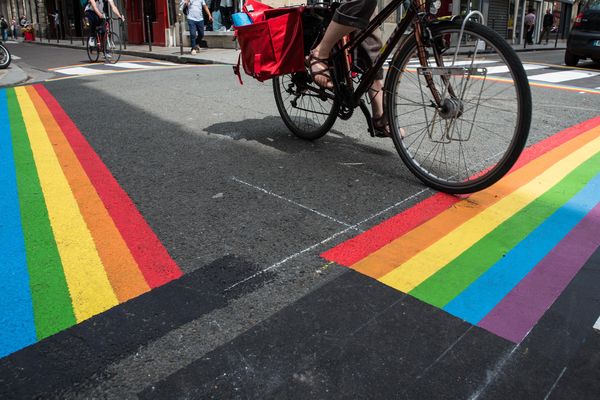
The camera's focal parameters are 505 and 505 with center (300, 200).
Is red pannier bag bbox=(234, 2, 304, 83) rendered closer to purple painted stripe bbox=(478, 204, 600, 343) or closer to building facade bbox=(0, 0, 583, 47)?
purple painted stripe bbox=(478, 204, 600, 343)

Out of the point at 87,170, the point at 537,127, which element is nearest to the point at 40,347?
the point at 87,170

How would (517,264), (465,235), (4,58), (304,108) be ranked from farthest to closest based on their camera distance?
(4,58) → (304,108) → (465,235) → (517,264)

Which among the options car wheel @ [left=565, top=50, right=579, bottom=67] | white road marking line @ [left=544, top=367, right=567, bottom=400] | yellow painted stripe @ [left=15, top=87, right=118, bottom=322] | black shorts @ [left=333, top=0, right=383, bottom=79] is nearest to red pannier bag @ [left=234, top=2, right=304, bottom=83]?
black shorts @ [left=333, top=0, right=383, bottom=79]

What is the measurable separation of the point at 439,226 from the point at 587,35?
11.6m

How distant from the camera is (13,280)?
219 centimetres

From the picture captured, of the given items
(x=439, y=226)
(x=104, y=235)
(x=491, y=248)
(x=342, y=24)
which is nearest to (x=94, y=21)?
(x=342, y=24)

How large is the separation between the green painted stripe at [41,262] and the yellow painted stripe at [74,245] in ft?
0.10

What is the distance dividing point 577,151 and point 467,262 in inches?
102

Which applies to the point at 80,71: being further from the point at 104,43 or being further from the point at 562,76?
the point at 562,76

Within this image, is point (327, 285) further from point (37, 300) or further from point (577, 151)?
point (577, 151)

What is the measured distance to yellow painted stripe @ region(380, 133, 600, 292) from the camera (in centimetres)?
223

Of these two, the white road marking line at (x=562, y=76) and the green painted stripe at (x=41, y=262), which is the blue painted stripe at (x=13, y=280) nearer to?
the green painted stripe at (x=41, y=262)

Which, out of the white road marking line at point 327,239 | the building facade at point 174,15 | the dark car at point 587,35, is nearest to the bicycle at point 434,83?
the white road marking line at point 327,239

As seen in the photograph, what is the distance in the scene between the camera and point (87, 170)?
3.68 meters
